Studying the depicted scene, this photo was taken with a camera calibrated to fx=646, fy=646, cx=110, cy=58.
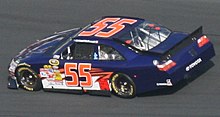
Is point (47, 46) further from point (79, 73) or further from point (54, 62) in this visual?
point (79, 73)

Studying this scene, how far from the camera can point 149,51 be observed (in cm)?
1302

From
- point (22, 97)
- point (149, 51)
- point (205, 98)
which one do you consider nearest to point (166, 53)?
point (149, 51)

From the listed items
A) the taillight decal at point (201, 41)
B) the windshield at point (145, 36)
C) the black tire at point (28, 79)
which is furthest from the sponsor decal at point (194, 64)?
the black tire at point (28, 79)

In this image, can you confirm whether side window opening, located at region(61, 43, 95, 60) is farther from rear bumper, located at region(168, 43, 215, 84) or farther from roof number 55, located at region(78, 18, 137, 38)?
rear bumper, located at region(168, 43, 215, 84)

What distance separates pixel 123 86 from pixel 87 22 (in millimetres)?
5953

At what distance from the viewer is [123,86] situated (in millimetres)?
13258

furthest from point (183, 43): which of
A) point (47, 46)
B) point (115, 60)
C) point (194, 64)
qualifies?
point (47, 46)

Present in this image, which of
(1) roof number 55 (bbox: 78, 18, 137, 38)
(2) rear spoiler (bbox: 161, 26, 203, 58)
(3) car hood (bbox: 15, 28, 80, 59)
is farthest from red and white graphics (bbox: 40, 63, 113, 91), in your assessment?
(2) rear spoiler (bbox: 161, 26, 203, 58)

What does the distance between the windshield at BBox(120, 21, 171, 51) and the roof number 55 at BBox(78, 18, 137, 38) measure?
0.89 ft

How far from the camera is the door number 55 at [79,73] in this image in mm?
13391

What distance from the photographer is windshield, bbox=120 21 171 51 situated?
13.3 metres

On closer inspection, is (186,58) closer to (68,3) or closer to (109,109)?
(109,109)

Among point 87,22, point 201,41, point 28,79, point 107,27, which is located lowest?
point 28,79

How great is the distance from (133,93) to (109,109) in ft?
2.02
